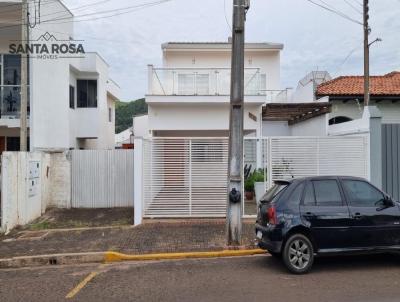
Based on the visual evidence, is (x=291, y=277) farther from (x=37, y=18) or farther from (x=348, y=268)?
(x=37, y=18)

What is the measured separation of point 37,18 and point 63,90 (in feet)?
10.9

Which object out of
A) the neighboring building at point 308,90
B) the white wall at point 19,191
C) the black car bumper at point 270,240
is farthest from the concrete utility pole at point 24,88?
the neighboring building at point 308,90

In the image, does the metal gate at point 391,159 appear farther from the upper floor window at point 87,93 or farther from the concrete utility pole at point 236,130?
the upper floor window at point 87,93

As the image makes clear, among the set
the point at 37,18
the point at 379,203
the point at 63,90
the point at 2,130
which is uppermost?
the point at 37,18

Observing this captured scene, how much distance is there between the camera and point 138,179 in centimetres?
1149

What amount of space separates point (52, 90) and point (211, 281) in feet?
39.3

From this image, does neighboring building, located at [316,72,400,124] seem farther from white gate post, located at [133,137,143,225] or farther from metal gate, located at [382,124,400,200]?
white gate post, located at [133,137,143,225]

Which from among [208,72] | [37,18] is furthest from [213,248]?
[37,18]

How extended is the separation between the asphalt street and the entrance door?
20.8 inches

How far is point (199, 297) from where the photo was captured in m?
5.97

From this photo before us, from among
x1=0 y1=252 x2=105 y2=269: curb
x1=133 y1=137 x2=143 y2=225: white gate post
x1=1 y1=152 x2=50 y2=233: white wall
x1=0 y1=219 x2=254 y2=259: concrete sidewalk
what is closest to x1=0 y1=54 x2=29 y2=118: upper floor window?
x1=1 y1=152 x2=50 y2=233: white wall

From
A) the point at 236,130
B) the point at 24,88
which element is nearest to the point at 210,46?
the point at 24,88

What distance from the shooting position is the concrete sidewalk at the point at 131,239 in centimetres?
914

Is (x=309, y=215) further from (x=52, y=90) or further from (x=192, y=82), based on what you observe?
(x=52, y=90)
